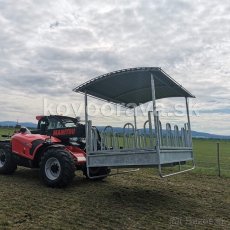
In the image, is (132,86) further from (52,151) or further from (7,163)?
(7,163)

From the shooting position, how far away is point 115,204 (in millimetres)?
7996

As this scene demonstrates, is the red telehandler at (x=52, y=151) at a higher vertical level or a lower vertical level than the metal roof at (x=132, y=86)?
lower

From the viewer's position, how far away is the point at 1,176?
1109cm

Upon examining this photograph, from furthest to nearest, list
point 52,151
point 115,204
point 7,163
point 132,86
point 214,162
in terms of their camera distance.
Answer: point 214,162, point 7,163, point 132,86, point 52,151, point 115,204

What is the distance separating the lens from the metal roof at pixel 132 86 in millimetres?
8664

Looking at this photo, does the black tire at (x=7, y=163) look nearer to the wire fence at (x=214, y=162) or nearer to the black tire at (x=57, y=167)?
the black tire at (x=57, y=167)

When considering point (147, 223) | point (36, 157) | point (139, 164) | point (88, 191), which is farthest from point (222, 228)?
point (36, 157)

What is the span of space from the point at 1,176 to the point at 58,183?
2.75m

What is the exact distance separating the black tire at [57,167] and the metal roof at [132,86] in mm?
1770

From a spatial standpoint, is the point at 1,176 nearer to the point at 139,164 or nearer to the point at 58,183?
the point at 58,183

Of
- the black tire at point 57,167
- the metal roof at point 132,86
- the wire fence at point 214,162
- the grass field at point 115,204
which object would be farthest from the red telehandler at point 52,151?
the wire fence at point 214,162

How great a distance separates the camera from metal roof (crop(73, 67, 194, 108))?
8.66m

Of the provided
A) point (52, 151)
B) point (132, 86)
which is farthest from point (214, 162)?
point (52, 151)

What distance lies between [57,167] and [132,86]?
9.89 feet
